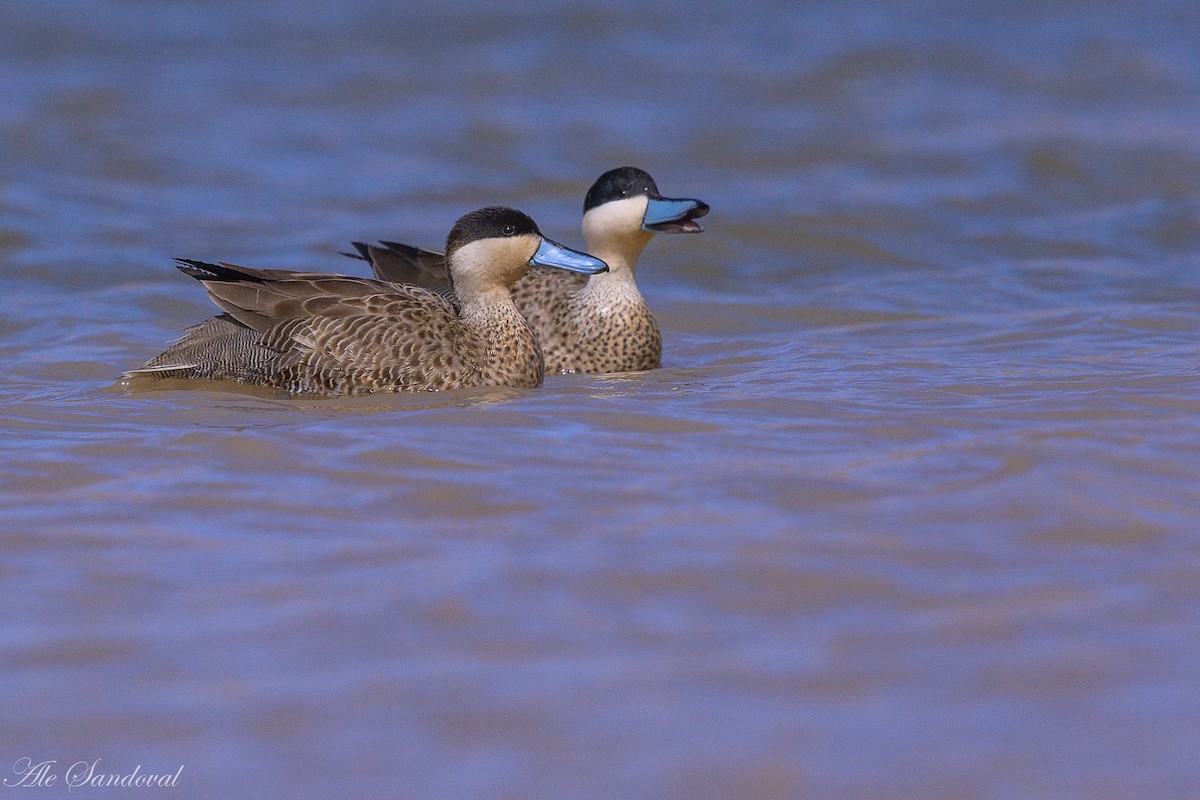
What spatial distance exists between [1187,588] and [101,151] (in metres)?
11.6

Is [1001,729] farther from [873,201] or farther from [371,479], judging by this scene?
[873,201]

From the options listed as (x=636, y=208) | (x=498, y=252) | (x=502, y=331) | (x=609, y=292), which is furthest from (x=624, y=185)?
(x=502, y=331)

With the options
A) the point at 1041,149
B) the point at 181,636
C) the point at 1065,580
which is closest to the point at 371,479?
the point at 181,636

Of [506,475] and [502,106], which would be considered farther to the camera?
[502,106]

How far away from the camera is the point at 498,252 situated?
7297mm

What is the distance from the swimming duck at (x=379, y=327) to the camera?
7.00m

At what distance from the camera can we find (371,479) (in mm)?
5219

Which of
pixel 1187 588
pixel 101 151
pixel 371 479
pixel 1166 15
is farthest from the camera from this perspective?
pixel 1166 15

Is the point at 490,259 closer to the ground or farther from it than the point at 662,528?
farther from it

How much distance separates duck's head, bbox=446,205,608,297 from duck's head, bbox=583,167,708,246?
0.71 meters

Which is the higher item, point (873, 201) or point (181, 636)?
point (873, 201)

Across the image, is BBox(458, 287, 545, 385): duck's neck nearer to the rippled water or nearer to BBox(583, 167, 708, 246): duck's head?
Result: the rippled water

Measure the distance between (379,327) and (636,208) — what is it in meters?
1.65
